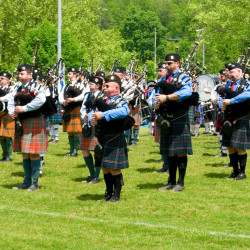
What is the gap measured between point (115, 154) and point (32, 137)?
136 centimetres

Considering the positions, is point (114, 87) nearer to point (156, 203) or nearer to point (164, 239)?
point (156, 203)

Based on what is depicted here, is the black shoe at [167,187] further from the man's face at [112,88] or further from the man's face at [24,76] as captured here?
the man's face at [24,76]

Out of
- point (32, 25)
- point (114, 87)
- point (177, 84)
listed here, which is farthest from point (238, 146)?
point (32, 25)

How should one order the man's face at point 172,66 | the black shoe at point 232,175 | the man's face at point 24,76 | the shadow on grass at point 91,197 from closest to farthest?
the shadow on grass at point 91,197 → the man's face at point 172,66 → the man's face at point 24,76 → the black shoe at point 232,175

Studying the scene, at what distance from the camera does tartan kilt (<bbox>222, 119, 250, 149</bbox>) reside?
25.3ft

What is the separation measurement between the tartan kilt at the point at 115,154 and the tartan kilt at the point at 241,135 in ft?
6.90

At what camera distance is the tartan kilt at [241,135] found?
7727 mm

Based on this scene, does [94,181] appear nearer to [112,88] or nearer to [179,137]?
[179,137]

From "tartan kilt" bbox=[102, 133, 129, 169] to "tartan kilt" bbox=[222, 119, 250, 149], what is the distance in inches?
82.9

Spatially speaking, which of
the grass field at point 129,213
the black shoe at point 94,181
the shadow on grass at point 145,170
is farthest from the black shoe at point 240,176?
the black shoe at point 94,181

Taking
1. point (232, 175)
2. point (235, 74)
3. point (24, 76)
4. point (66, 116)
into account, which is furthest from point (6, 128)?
point (235, 74)

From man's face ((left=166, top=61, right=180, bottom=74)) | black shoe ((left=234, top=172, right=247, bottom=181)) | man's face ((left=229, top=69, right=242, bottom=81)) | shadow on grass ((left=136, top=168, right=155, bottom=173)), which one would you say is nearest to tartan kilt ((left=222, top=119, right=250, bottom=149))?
black shoe ((left=234, top=172, right=247, bottom=181))

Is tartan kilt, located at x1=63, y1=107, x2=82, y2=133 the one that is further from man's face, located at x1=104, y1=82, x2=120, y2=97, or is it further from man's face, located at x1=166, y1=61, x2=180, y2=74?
man's face, located at x1=104, y1=82, x2=120, y2=97

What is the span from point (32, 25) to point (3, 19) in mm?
1927
